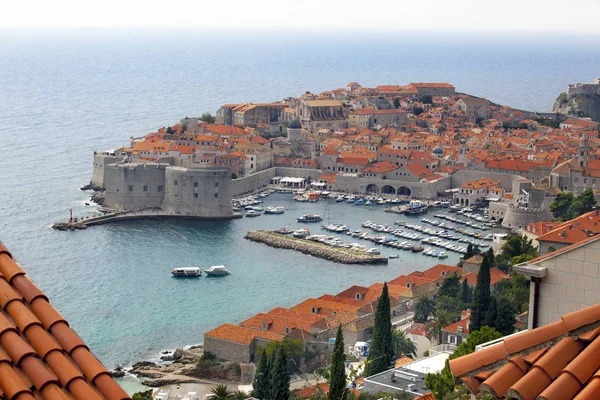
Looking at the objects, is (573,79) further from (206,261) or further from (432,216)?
(206,261)

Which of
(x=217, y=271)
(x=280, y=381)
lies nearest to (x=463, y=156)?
(x=217, y=271)

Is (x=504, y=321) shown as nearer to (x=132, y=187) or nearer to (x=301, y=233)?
(x=301, y=233)

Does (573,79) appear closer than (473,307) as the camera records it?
No

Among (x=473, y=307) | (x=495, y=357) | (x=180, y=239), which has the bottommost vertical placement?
(x=180, y=239)

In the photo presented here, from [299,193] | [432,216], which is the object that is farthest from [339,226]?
[299,193]

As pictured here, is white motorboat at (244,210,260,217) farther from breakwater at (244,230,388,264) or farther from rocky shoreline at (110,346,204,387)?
rocky shoreline at (110,346,204,387)

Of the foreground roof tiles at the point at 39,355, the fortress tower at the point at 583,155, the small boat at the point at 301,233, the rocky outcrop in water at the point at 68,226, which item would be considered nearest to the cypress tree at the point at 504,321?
the foreground roof tiles at the point at 39,355
